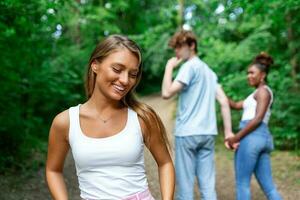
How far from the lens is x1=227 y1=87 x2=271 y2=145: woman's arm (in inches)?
177

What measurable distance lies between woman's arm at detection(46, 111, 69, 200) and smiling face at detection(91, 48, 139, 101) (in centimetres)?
23

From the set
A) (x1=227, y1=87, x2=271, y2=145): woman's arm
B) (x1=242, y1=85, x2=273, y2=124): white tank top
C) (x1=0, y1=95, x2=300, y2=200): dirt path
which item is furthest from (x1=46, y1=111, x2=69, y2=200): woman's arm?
(x1=0, y1=95, x2=300, y2=200): dirt path

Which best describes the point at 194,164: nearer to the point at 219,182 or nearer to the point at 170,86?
the point at 170,86

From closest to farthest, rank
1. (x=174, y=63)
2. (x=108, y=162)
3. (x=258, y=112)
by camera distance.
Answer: (x=108, y=162), (x=258, y=112), (x=174, y=63)

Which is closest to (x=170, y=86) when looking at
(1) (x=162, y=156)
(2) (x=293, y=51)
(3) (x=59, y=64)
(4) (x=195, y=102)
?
(4) (x=195, y=102)

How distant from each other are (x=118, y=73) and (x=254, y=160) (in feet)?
9.59

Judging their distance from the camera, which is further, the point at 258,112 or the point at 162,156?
the point at 258,112

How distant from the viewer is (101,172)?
1.93 m

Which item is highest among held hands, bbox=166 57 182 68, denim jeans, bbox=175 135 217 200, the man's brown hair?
the man's brown hair

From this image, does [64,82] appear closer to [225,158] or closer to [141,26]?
[225,158]

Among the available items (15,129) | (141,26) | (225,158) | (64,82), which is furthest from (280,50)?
(141,26)

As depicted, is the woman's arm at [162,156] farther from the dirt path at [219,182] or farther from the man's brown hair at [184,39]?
the dirt path at [219,182]

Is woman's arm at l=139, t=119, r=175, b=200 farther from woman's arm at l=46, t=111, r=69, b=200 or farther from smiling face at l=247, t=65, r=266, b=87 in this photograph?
smiling face at l=247, t=65, r=266, b=87

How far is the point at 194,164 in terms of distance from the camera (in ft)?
15.4
